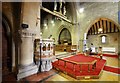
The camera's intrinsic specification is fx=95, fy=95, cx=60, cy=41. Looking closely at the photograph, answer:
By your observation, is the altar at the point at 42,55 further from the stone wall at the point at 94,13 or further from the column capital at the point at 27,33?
the stone wall at the point at 94,13

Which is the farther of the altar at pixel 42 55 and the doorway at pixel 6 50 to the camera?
the altar at pixel 42 55

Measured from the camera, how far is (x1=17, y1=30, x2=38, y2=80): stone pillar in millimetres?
3332

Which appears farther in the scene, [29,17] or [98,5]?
[98,5]

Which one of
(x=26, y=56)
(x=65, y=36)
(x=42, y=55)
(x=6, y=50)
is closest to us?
(x=26, y=56)

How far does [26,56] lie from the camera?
11.5 ft

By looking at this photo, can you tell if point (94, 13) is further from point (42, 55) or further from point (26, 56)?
point (26, 56)

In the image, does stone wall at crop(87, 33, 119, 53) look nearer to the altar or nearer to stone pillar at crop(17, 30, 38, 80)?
the altar

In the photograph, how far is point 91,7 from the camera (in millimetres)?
9312

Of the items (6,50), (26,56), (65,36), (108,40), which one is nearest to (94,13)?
(65,36)

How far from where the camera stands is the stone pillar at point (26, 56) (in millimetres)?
3332

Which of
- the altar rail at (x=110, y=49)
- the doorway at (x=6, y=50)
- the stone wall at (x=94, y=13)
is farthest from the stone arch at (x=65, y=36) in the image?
the doorway at (x=6, y=50)

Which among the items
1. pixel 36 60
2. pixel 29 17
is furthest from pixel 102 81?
pixel 29 17

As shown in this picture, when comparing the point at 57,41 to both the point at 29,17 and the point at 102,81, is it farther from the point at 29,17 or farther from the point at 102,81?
the point at 102,81

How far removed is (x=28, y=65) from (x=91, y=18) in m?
7.76
